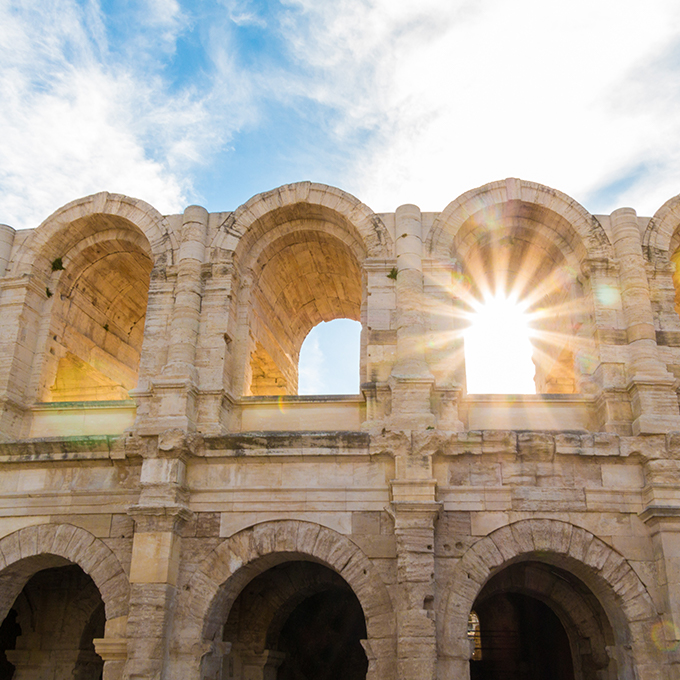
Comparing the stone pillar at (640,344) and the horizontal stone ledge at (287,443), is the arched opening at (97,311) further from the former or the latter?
the stone pillar at (640,344)

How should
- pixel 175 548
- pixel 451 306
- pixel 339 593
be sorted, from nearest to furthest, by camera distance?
pixel 175 548
pixel 451 306
pixel 339 593

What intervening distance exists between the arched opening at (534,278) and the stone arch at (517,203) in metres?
0.10

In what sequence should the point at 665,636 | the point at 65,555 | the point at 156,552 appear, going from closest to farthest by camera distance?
1. the point at 665,636
2. the point at 156,552
3. the point at 65,555

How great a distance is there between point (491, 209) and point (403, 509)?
4.60 metres

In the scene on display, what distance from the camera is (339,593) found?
1238 centimetres

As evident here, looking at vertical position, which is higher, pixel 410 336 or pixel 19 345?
pixel 19 345

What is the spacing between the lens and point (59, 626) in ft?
34.9

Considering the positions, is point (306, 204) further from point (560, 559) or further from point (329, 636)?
point (329, 636)

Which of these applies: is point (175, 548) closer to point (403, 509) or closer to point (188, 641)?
point (188, 641)

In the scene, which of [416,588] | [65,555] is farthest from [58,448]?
[416,588]

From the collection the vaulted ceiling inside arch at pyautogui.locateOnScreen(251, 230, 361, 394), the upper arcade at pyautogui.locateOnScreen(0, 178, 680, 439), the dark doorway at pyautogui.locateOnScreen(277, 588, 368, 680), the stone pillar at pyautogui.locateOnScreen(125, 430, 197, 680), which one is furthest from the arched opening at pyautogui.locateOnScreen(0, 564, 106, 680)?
the vaulted ceiling inside arch at pyautogui.locateOnScreen(251, 230, 361, 394)

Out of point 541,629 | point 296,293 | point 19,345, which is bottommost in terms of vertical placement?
point 541,629

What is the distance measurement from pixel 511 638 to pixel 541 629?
0.78 metres

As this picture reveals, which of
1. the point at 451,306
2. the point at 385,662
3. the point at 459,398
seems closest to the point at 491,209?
the point at 451,306
